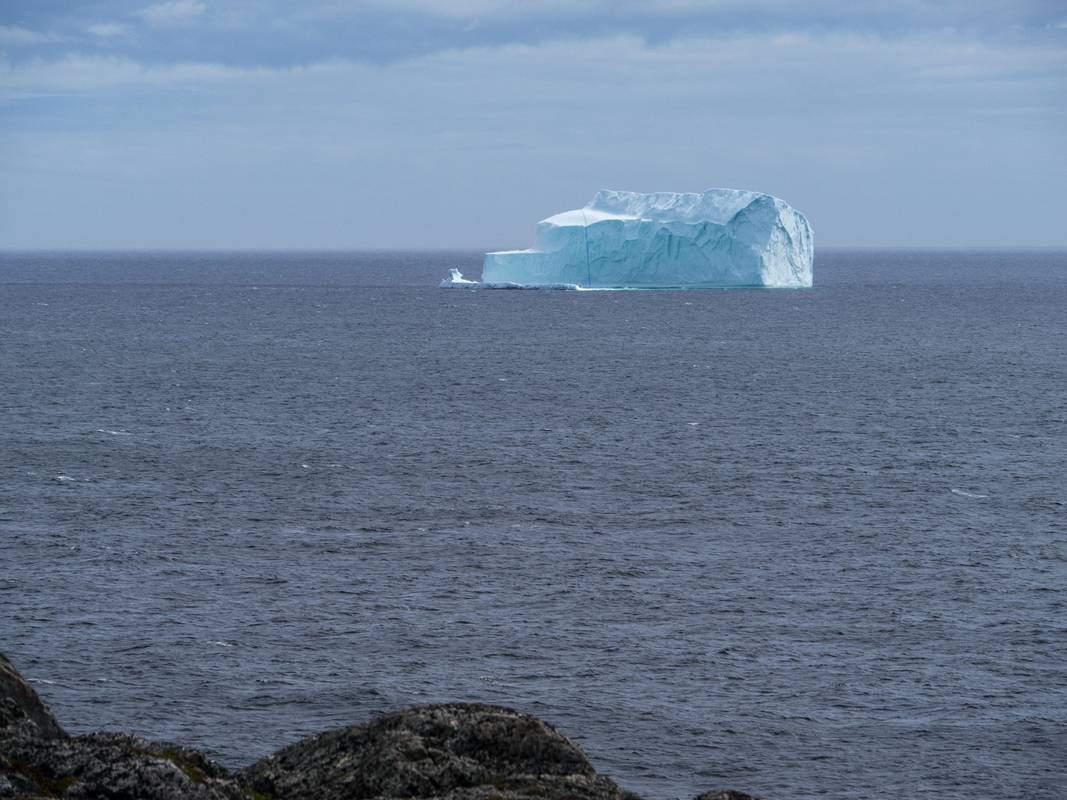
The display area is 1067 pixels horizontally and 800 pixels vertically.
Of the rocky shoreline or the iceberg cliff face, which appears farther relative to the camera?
the iceberg cliff face

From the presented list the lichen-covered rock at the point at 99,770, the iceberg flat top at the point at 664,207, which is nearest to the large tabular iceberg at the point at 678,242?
the iceberg flat top at the point at 664,207

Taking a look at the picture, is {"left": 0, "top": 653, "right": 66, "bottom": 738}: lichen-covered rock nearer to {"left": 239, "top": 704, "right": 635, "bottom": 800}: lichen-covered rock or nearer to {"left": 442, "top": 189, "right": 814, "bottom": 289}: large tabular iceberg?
{"left": 239, "top": 704, "right": 635, "bottom": 800}: lichen-covered rock

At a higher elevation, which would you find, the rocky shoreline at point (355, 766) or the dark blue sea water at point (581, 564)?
the rocky shoreline at point (355, 766)

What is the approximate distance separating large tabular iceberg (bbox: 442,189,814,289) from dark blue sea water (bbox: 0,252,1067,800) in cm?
5063

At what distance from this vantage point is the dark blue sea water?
71.8 feet

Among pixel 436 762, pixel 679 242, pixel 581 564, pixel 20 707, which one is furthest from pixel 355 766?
pixel 679 242

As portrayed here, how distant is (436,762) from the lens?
973 centimetres

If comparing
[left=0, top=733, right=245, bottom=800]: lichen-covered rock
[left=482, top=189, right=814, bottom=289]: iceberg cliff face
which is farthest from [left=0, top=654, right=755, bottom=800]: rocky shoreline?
[left=482, top=189, right=814, bottom=289]: iceberg cliff face

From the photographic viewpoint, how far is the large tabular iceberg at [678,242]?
397 ft

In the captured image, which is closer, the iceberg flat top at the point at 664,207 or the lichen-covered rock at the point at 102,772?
the lichen-covered rock at the point at 102,772

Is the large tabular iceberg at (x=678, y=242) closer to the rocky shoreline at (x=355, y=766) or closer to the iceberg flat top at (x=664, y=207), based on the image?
the iceberg flat top at (x=664, y=207)

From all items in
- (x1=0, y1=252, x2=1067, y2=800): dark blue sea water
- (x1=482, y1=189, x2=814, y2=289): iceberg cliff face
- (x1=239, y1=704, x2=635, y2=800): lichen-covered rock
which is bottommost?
(x1=0, y1=252, x2=1067, y2=800): dark blue sea water

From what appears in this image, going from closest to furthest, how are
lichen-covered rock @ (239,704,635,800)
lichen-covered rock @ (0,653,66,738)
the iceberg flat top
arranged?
lichen-covered rock @ (239,704,635,800), lichen-covered rock @ (0,653,66,738), the iceberg flat top

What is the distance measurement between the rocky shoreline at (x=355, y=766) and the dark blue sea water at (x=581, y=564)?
32.4ft
